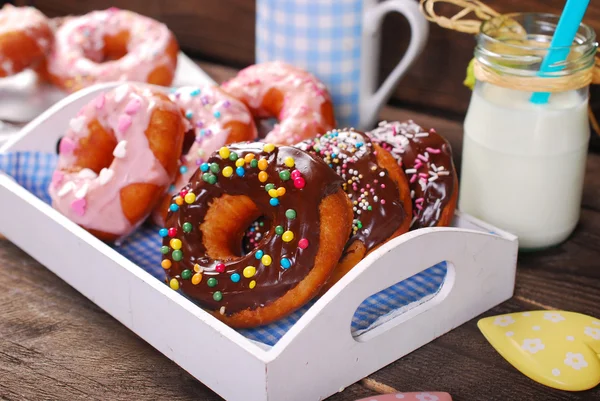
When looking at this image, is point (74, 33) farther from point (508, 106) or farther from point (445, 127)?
point (508, 106)

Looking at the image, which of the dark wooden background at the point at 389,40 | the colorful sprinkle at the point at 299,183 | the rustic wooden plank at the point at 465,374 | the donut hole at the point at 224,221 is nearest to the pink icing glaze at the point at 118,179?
the donut hole at the point at 224,221

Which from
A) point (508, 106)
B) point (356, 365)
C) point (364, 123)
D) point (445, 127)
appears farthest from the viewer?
point (445, 127)

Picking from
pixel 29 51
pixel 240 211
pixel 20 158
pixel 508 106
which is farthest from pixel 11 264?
pixel 508 106

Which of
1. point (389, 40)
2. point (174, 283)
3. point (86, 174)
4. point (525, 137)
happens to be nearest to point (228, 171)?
point (174, 283)

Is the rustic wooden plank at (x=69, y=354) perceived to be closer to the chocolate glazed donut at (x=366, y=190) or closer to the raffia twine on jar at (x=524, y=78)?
the chocolate glazed donut at (x=366, y=190)

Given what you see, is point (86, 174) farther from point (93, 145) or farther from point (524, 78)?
point (524, 78)
